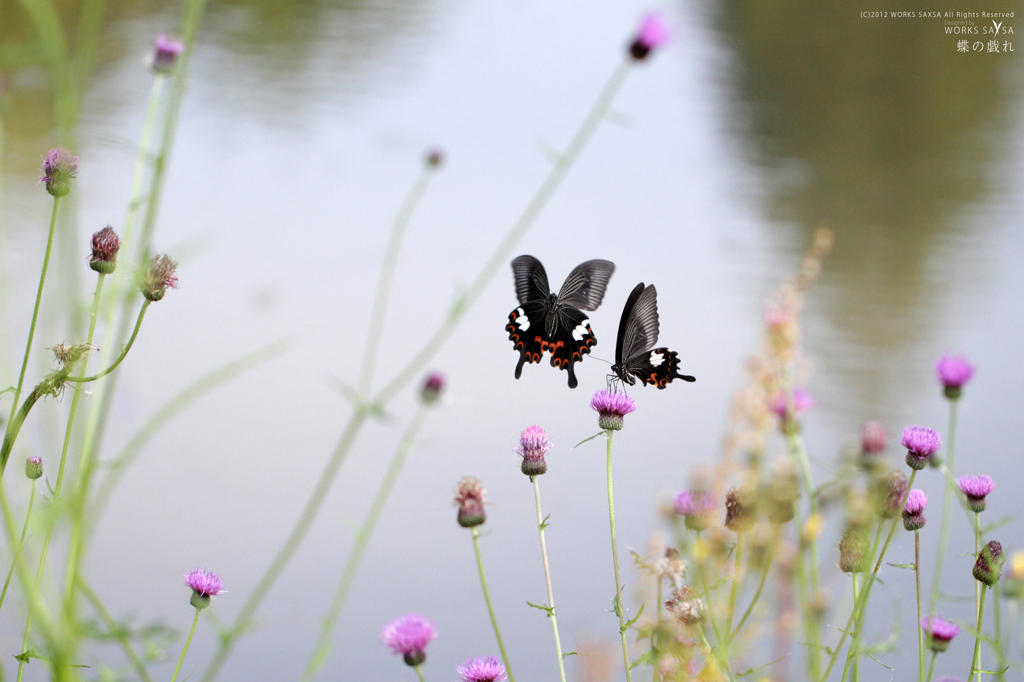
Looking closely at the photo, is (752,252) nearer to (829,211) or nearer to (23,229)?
(829,211)

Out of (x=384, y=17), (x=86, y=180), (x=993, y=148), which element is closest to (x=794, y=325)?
(x=86, y=180)

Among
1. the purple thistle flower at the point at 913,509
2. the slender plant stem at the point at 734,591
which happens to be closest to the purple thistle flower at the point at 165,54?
the slender plant stem at the point at 734,591

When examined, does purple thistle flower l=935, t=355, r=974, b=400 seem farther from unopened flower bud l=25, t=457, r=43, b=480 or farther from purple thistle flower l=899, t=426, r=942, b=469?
unopened flower bud l=25, t=457, r=43, b=480

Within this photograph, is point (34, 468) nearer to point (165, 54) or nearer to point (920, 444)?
point (165, 54)

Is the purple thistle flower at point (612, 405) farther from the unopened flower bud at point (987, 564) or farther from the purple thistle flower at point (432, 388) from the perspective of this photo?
the unopened flower bud at point (987, 564)

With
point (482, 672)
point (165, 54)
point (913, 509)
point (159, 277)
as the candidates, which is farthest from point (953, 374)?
point (165, 54)

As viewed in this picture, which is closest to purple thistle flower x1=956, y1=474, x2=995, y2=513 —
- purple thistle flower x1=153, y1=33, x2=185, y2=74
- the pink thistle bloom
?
the pink thistle bloom
